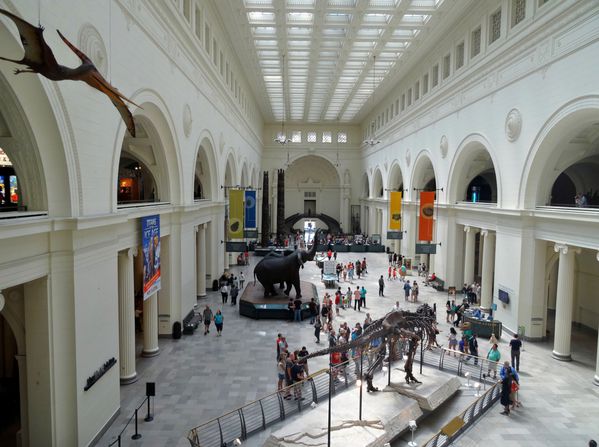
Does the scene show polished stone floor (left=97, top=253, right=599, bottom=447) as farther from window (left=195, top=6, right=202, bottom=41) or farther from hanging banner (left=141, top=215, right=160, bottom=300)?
window (left=195, top=6, right=202, bottom=41)

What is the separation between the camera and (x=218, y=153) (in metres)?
20.1

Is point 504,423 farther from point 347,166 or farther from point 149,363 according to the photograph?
point 347,166

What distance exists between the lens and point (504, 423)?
907 centimetres

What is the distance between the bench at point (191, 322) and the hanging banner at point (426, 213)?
10417mm

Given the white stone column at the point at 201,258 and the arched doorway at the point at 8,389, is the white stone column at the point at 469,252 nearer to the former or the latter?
the white stone column at the point at 201,258

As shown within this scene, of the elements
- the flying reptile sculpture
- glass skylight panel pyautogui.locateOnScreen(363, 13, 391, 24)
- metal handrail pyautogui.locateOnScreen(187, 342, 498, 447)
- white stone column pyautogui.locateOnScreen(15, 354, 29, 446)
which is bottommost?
metal handrail pyautogui.locateOnScreen(187, 342, 498, 447)

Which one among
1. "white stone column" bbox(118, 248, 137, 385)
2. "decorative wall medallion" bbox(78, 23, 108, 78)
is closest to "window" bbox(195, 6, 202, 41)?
"decorative wall medallion" bbox(78, 23, 108, 78)

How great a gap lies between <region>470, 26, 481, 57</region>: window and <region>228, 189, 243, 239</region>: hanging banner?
11192 mm

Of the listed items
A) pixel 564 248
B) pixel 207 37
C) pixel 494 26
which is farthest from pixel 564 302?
pixel 207 37

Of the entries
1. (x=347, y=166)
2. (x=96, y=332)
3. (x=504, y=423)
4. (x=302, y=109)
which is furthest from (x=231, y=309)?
(x=347, y=166)

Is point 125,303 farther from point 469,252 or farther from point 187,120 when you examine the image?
point 469,252

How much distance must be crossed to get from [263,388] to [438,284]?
13.6 m

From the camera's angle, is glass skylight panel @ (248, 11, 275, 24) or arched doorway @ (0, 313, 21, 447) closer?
arched doorway @ (0, 313, 21, 447)

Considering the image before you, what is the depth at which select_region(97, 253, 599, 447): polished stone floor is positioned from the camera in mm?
8609
